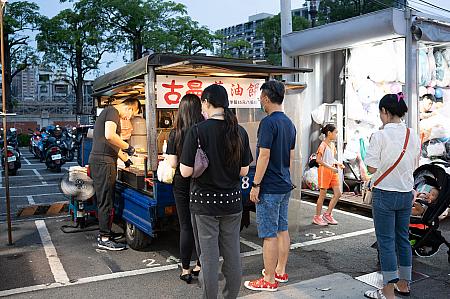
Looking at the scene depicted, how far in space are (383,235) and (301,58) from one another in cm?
551

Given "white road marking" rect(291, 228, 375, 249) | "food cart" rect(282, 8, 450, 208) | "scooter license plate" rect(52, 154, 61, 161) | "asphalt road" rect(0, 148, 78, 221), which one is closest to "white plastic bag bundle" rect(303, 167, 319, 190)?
"food cart" rect(282, 8, 450, 208)

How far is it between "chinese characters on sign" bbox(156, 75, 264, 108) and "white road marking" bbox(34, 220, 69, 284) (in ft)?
6.67

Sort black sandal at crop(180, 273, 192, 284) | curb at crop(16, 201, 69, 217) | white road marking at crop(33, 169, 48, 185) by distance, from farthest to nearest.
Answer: white road marking at crop(33, 169, 48, 185) < curb at crop(16, 201, 69, 217) < black sandal at crop(180, 273, 192, 284)

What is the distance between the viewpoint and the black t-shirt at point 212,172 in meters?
3.12

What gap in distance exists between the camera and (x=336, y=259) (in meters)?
4.91

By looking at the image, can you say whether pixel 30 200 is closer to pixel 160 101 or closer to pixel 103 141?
pixel 103 141

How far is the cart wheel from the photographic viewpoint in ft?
16.8

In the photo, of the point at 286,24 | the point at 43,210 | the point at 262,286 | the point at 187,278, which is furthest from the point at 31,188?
the point at 262,286

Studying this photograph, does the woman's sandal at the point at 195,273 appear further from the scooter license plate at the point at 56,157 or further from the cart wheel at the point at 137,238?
the scooter license plate at the point at 56,157

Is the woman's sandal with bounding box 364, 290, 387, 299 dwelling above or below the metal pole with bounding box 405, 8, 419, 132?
below

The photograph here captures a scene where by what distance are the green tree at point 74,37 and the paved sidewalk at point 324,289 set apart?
73.9 feet

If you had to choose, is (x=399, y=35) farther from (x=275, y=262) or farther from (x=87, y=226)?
(x=87, y=226)

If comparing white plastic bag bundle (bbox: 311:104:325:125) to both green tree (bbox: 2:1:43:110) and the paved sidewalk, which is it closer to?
the paved sidewalk

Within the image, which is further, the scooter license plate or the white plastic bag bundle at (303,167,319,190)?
the scooter license plate
